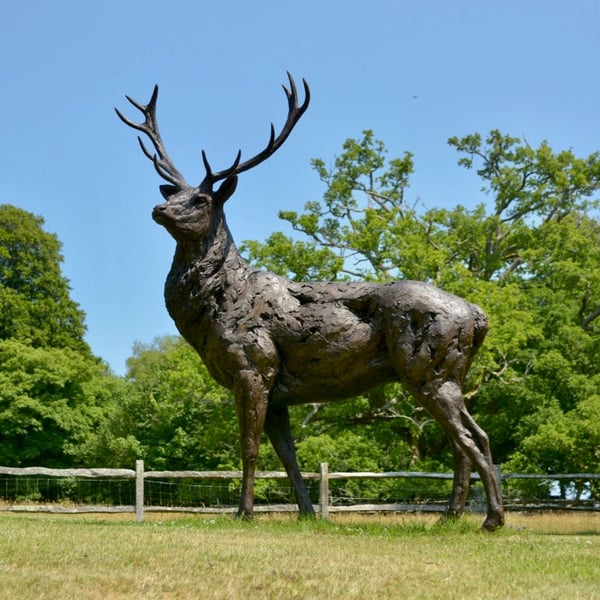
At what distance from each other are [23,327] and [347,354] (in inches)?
913

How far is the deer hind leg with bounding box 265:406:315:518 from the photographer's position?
28.7 ft

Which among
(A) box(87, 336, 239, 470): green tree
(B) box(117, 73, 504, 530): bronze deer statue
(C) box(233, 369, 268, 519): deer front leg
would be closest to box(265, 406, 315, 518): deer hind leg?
(B) box(117, 73, 504, 530): bronze deer statue

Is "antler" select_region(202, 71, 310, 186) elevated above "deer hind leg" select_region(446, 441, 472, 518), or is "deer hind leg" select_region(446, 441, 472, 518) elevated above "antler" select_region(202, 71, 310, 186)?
"antler" select_region(202, 71, 310, 186)

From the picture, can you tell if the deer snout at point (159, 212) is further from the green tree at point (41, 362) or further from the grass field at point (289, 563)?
the green tree at point (41, 362)

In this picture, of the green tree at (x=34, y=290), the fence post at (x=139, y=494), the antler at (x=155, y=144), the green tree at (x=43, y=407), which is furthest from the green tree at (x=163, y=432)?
the antler at (x=155, y=144)

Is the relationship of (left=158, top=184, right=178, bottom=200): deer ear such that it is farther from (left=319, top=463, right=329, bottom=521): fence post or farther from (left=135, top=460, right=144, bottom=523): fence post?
(left=319, top=463, right=329, bottom=521): fence post

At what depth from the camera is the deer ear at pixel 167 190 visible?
8.78 metres

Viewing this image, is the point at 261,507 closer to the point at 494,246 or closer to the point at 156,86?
the point at 156,86

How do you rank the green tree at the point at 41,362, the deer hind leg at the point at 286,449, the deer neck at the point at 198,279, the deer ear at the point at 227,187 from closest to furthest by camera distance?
the deer neck at the point at 198,279 → the deer ear at the point at 227,187 → the deer hind leg at the point at 286,449 → the green tree at the point at 41,362

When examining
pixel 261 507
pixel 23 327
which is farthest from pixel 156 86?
pixel 23 327

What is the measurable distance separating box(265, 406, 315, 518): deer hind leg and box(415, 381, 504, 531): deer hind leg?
1.52 meters

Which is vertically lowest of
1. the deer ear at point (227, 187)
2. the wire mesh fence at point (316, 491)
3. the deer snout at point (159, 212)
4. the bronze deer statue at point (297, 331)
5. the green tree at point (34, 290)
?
the wire mesh fence at point (316, 491)

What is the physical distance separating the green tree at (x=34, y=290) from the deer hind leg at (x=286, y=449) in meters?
22.0

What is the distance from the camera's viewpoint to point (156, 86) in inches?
373
